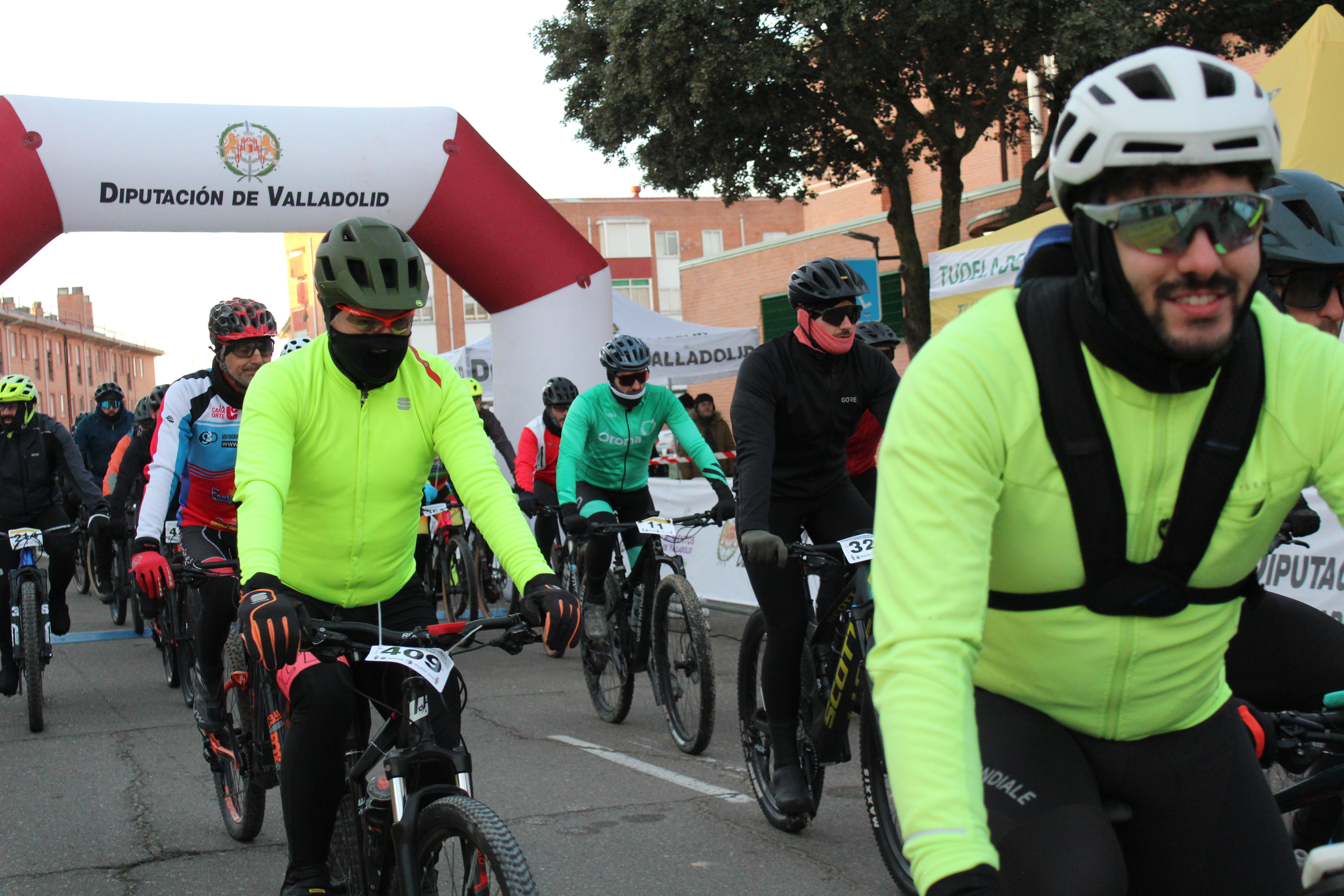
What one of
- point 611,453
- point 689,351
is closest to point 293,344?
point 611,453

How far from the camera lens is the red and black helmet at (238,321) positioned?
593cm

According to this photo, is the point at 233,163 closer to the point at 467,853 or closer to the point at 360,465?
the point at 360,465

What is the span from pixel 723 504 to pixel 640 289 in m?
69.1

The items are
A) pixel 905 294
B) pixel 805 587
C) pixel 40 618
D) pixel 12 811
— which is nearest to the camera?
pixel 805 587

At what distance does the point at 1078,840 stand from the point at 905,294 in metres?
17.0

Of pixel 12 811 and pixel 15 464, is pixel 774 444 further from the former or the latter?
pixel 15 464

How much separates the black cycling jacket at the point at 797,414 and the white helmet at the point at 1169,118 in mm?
3017

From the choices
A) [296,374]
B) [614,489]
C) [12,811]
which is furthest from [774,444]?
[12,811]

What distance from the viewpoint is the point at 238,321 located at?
5957 mm

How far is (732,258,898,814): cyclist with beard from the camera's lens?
488 cm

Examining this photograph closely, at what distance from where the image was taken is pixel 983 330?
1717mm

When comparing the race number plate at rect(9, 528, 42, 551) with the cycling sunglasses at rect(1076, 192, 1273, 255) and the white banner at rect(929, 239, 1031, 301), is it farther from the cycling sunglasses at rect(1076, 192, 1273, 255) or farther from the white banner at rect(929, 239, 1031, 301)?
the cycling sunglasses at rect(1076, 192, 1273, 255)

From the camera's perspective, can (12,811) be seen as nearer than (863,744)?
No

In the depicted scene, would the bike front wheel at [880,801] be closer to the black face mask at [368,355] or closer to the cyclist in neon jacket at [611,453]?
the black face mask at [368,355]
